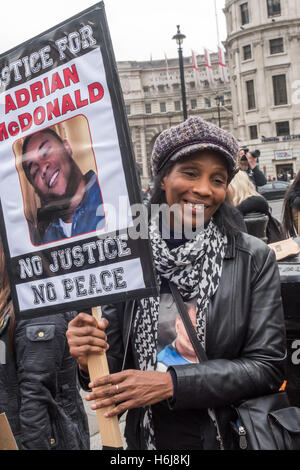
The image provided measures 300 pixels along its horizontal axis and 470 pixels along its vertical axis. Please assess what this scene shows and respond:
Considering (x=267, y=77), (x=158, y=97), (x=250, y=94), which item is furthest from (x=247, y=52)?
(x=158, y=97)

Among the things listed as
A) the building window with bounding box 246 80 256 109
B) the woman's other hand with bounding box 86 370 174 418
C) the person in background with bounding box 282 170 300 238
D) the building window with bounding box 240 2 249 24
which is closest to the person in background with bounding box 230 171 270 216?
the person in background with bounding box 282 170 300 238

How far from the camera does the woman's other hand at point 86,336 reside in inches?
58.7

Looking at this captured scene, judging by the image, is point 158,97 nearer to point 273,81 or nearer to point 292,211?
point 273,81

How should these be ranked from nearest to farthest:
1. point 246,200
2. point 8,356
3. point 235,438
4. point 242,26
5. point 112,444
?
point 112,444 < point 235,438 < point 8,356 < point 246,200 < point 242,26

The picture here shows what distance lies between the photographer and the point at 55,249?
5.44 ft

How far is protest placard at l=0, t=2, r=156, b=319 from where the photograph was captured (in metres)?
1.52

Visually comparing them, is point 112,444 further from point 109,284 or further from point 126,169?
point 126,169

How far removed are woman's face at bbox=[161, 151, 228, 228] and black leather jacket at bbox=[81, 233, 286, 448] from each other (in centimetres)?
16

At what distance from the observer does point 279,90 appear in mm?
43750

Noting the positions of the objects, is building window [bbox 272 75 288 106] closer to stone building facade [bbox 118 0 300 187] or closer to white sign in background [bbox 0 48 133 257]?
stone building facade [bbox 118 0 300 187]

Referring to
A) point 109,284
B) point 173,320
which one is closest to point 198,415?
point 173,320

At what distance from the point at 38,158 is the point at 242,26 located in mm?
48227

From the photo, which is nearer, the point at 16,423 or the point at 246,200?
the point at 16,423

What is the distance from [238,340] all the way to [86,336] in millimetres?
500
